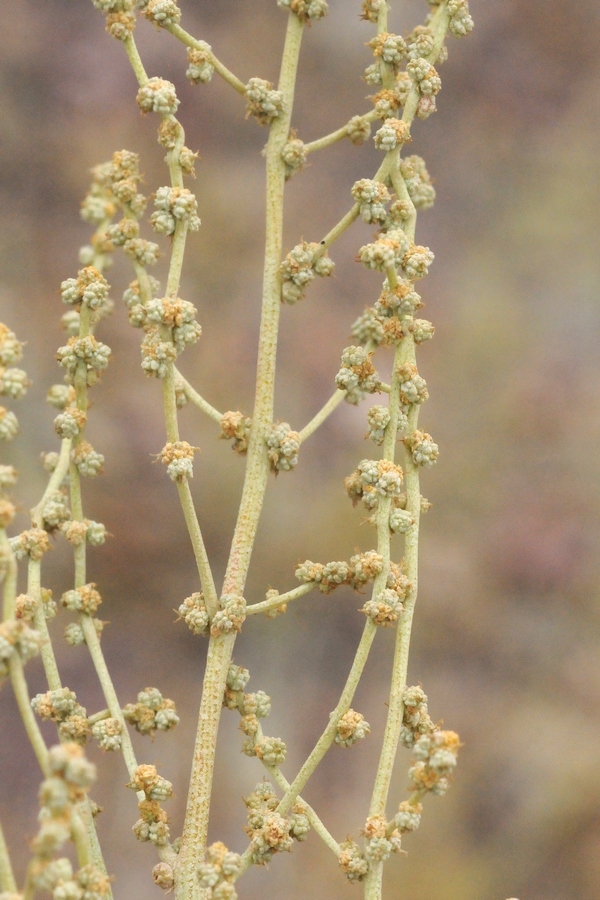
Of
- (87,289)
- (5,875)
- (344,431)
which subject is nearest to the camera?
(5,875)

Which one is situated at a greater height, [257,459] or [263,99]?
[263,99]

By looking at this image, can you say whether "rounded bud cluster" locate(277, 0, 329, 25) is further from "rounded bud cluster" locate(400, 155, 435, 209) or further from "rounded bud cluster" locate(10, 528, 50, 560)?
"rounded bud cluster" locate(10, 528, 50, 560)

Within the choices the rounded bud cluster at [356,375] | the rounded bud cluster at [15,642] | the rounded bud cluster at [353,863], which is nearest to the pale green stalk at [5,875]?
the rounded bud cluster at [15,642]

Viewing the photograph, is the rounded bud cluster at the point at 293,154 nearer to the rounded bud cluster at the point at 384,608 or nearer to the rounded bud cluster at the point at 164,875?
the rounded bud cluster at the point at 384,608

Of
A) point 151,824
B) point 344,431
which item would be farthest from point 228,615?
point 344,431

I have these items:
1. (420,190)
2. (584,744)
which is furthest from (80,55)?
(584,744)

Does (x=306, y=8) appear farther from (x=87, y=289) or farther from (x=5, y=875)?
(x=5, y=875)

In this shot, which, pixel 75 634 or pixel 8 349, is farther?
pixel 75 634

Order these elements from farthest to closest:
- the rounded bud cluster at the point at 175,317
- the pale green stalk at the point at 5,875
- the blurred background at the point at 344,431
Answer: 1. the blurred background at the point at 344,431
2. the rounded bud cluster at the point at 175,317
3. the pale green stalk at the point at 5,875
